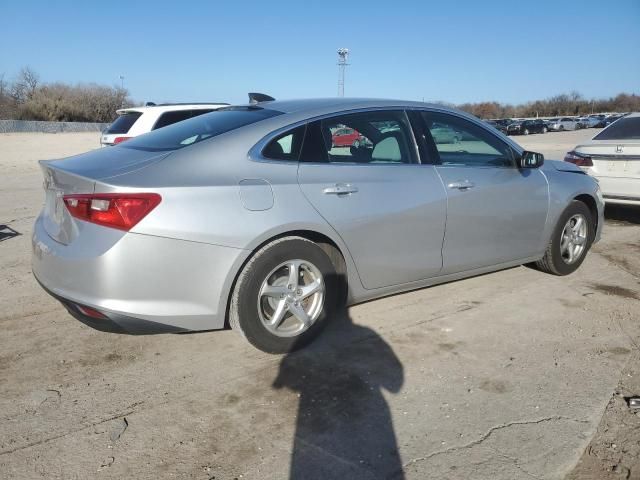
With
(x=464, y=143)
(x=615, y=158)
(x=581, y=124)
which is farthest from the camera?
(x=581, y=124)

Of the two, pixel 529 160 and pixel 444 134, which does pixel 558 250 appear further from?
pixel 444 134

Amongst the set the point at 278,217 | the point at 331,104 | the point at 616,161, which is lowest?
the point at 278,217

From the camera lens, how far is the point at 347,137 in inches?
146

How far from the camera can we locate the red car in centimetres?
364

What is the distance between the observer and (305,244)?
10.7 ft

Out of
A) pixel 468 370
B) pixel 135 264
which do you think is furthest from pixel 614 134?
pixel 135 264

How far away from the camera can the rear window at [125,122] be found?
10273 millimetres

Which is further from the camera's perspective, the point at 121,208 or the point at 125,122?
the point at 125,122

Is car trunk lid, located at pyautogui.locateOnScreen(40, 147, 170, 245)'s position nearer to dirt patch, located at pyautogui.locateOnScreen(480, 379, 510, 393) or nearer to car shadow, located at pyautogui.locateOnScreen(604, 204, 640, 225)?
dirt patch, located at pyautogui.locateOnScreen(480, 379, 510, 393)

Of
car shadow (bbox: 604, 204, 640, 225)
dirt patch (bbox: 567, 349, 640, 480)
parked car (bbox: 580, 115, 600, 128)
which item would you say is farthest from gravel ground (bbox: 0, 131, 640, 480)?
parked car (bbox: 580, 115, 600, 128)

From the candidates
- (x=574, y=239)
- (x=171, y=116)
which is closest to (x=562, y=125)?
(x=171, y=116)

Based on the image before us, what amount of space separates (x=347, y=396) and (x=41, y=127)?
5703 cm

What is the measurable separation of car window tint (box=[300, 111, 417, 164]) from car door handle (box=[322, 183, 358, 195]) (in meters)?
0.20

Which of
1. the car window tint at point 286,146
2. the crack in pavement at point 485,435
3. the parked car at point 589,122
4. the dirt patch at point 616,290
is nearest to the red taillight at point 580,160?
the dirt patch at point 616,290
